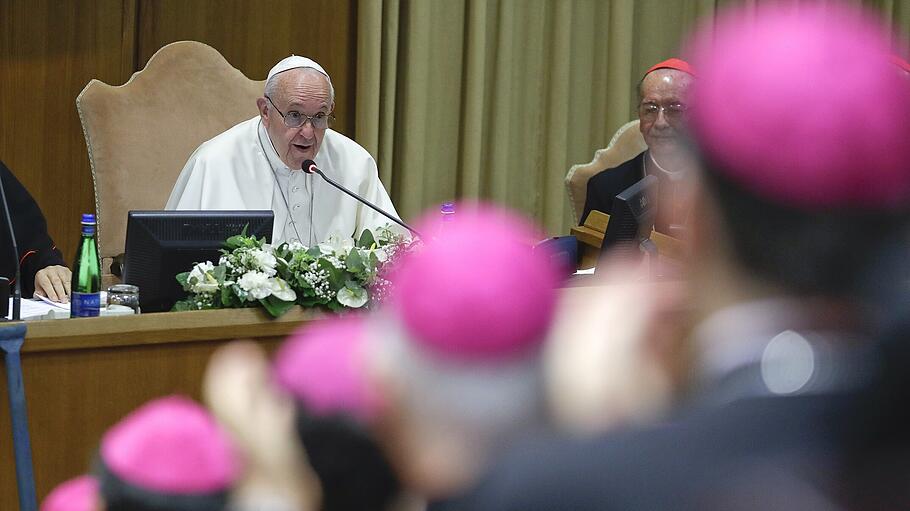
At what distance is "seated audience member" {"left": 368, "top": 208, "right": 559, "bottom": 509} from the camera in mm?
623

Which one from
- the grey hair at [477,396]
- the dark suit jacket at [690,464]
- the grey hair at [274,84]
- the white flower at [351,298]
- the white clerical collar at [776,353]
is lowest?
the white flower at [351,298]

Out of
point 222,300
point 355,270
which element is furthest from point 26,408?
point 355,270

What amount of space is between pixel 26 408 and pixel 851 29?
7.76ft

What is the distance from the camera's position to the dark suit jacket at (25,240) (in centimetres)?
378

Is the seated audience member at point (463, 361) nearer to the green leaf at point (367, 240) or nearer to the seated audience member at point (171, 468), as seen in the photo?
the seated audience member at point (171, 468)

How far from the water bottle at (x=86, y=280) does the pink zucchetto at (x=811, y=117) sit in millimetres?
2435

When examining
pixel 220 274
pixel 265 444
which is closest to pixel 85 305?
pixel 220 274

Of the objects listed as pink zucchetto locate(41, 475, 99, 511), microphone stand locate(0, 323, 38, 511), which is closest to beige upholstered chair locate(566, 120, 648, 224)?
microphone stand locate(0, 323, 38, 511)

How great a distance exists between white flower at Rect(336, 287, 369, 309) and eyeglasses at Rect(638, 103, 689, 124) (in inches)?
81.1

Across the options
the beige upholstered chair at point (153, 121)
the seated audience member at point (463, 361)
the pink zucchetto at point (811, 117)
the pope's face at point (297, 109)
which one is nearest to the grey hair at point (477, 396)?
the seated audience member at point (463, 361)

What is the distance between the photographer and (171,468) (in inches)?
28.6

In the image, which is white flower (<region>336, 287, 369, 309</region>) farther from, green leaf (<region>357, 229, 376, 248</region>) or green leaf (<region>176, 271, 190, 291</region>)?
green leaf (<region>176, 271, 190, 291</region>)

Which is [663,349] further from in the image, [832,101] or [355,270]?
[355,270]

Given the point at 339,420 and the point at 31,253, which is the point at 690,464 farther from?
the point at 31,253
